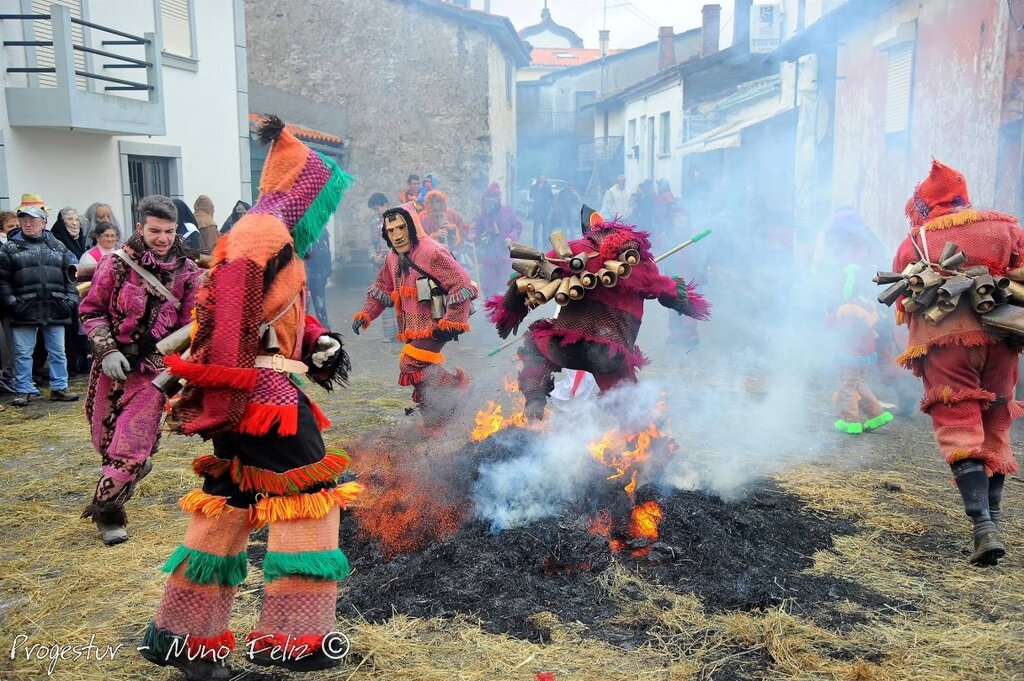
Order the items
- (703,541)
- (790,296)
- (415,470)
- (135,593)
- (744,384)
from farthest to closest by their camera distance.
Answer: (790,296) < (744,384) < (415,470) < (703,541) < (135,593)

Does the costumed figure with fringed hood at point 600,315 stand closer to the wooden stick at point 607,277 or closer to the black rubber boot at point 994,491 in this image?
the wooden stick at point 607,277

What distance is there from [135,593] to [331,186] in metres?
2.30

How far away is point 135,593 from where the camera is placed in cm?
434

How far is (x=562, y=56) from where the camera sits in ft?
203

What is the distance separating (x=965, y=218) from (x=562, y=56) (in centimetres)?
6003

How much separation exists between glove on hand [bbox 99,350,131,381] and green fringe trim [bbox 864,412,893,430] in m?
5.99

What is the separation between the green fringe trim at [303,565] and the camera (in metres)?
3.21

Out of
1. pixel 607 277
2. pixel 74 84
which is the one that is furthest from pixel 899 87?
pixel 74 84

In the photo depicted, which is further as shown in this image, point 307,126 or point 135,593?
point 307,126

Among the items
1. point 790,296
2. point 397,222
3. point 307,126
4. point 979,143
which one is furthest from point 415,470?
point 307,126

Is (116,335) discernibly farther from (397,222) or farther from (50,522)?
(397,222)

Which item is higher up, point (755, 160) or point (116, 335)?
point (755, 160)

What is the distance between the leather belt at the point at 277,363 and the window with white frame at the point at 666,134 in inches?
1181

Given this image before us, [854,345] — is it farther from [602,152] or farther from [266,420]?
[602,152]
